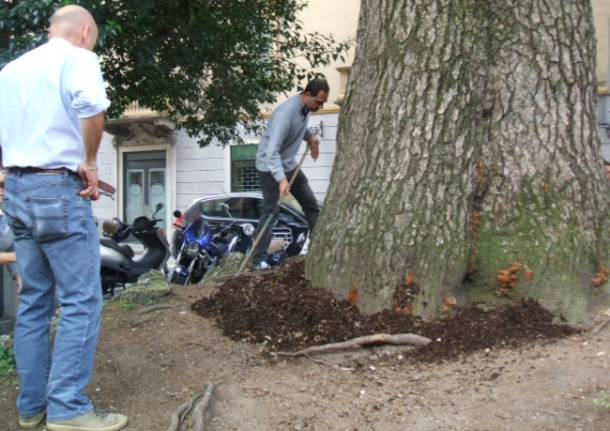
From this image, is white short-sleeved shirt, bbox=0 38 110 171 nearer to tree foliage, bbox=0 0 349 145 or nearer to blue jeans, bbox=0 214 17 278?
blue jeans, bbox=0 214 17 278

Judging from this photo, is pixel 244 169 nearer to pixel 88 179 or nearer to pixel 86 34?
pixel 86 34

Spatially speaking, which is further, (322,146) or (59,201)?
(322,146)

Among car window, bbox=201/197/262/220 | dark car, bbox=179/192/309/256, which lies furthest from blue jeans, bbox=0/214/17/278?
car window, bbox=201/197/262/220

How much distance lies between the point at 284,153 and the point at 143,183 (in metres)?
15.9

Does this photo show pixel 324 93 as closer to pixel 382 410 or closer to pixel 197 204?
pixel 382 410

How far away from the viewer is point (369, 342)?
12.0ft

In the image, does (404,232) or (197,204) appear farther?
(197,204)

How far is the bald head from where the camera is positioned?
3.15 metres

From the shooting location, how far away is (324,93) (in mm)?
6293

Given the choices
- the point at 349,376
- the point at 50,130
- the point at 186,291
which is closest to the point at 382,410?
the point at 349,376

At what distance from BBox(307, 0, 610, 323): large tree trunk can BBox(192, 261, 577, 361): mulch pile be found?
102 millimetres

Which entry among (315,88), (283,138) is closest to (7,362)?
(283,138)

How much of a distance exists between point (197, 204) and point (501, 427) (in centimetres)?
941

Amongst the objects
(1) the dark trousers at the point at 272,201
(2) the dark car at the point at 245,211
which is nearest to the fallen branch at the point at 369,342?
(1) the dark trousers at the point at 272,201
